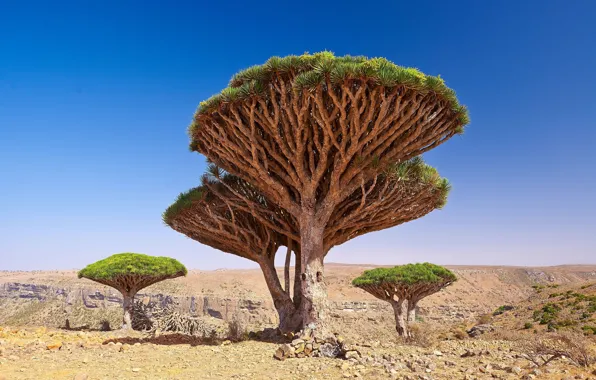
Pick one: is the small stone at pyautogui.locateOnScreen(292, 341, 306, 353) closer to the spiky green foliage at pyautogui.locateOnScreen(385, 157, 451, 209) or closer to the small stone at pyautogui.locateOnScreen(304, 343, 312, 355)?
the small stone at pyautogui.locateOnScreen(304, 343, 312, 355)

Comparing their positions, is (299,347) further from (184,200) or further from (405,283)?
(405,283)

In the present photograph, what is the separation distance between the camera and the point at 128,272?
56.1ft

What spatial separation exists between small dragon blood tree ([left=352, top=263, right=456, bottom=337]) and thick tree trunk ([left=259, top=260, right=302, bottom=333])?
8.33 meters

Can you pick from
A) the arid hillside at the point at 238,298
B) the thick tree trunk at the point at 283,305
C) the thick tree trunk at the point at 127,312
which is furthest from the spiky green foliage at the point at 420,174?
the arid hillside at the point at 238,298

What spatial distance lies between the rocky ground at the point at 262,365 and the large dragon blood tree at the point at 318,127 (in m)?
1.65

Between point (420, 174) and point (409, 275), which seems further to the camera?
point (409, 275)

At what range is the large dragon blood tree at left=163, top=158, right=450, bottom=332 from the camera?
8.80 meters

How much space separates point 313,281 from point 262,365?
90.8 inches

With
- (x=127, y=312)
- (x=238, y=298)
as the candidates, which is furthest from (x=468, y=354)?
(x=238, y=298)

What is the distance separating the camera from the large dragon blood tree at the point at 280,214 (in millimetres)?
8797

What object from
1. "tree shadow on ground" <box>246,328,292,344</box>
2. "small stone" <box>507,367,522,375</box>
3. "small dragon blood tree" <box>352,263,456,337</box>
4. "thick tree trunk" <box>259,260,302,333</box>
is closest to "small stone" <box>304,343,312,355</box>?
"tree shadow on ground" <box>246,328,292,344</box>

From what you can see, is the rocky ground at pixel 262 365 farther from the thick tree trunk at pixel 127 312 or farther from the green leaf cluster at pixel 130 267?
the green leaf cluster at pixel 130 267

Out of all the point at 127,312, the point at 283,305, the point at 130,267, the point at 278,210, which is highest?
the point at 278,210

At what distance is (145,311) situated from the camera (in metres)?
18.5
